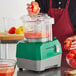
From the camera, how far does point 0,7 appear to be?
4.83 metres

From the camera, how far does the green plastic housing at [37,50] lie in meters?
1.65

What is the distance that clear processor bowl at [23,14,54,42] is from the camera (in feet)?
5.63

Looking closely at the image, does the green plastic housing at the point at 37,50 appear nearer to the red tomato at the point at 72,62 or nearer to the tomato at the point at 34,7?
the red tomato at the point at 72,62

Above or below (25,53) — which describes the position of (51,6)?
above

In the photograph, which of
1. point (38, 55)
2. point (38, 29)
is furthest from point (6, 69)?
point (38, 29)

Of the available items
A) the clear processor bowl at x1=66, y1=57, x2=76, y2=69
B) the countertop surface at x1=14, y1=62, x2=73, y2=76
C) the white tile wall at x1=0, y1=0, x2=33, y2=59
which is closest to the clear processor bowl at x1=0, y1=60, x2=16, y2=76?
the countertop surface at x1=14, y1=62, x2=73, y2=76

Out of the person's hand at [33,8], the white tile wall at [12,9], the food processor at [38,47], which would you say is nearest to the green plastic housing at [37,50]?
the food processor at [38,47]

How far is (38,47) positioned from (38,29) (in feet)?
0.49

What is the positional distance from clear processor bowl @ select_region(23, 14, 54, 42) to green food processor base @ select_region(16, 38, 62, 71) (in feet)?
0.13

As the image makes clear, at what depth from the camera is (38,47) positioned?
1.65m

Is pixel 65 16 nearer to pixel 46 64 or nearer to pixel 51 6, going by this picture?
pixel 51 6

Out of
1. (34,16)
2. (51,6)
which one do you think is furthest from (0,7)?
(34,16)

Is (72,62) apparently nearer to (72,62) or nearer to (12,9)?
(72,62)

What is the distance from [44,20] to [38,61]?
0.30m
